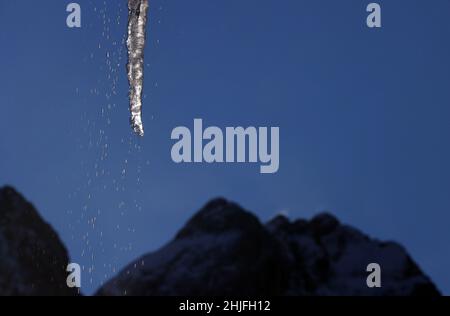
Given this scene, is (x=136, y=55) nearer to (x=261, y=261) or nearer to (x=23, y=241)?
(x=23, y=241)

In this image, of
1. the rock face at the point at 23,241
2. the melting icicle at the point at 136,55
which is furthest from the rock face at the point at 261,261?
the melting icicle at the point at 136,55

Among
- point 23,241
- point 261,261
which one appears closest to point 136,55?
point 23,241

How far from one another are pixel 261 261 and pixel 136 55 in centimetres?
10196

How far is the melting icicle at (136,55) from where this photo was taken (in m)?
12.8

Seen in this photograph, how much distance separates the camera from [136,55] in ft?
43.7

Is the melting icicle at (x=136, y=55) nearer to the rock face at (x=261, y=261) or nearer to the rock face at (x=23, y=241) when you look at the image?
the rock face at (x=23, y=241)

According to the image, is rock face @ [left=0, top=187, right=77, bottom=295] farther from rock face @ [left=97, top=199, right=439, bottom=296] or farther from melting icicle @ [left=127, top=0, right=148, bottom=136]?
melting icicle @ [left=127, top=0, right=148, bottom=136]

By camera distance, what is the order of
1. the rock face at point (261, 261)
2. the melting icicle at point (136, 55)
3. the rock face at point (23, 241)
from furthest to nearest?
the rock face at point (261, 261), the rock face at point (23, 241), the melting icicle at point (136, 55)

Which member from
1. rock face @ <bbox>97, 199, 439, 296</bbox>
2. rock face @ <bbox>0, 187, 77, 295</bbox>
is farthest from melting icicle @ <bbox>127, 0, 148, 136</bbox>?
rock face @ <bbox>97, 199, 439, 296</bbox>

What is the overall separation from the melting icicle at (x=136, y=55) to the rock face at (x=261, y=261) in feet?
253

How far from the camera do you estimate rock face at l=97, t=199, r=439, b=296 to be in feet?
355

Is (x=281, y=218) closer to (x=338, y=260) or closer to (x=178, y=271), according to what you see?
(x=338, y=260)

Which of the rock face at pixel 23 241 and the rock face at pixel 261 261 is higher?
the rock face at pixel 23 241
